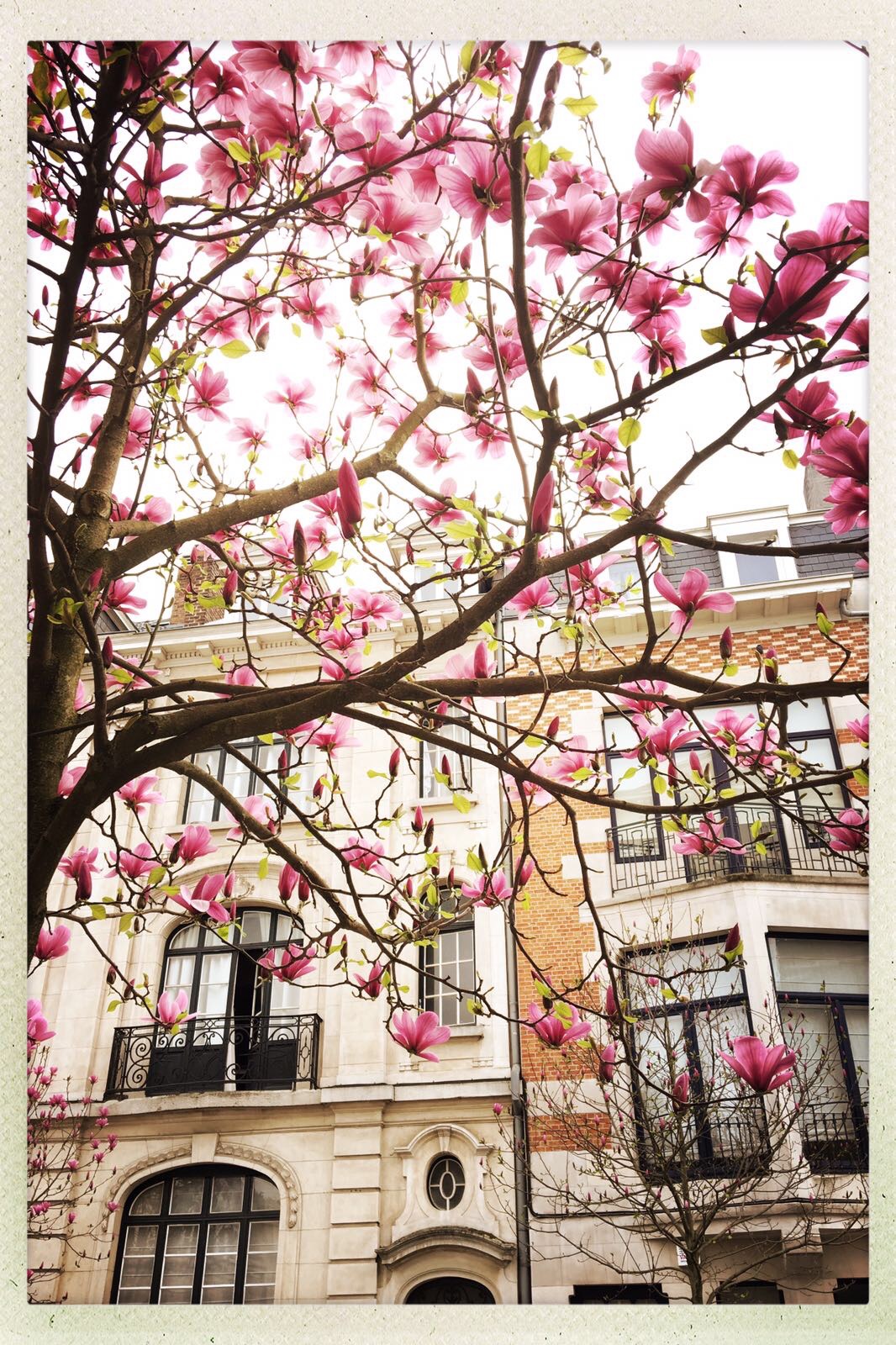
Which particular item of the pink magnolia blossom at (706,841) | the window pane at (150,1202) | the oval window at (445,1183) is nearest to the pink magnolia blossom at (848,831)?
the pink magnolia blossom at (706,841)

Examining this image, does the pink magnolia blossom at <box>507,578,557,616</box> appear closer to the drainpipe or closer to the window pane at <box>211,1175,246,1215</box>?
the drainpipe

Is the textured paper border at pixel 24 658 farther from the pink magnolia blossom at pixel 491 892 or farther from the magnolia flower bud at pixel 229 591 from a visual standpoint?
the pink magnolia blossom at pixel 491 892

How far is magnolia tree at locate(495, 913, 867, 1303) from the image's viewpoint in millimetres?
1531

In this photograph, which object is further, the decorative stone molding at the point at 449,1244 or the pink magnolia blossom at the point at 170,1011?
the decorative stone molding at the point at 449,1244

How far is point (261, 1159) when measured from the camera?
6.91 ft

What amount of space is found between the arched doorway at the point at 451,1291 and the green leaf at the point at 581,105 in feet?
5.97

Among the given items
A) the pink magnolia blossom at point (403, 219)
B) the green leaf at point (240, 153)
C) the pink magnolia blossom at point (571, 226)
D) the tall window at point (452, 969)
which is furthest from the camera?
the tall window at point (452, 969)

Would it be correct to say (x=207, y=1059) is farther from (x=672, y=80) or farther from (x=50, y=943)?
(x=672, y=80)

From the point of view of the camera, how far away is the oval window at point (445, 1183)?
2.17m

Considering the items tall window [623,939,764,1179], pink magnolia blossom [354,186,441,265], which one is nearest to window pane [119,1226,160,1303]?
tall window [623,939,764,1179]

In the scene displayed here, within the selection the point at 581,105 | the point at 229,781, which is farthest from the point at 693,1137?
the point at 229,781

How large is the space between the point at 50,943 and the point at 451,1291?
104 centimetres

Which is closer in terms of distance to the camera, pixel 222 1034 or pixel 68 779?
pixel 68 779

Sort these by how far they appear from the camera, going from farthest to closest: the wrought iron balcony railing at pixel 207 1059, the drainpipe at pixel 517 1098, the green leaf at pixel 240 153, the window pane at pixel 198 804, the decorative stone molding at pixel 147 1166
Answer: the window pane at pixel 198 804, the wrought iron balcony railing at pixel 207 1059, the decorative stone molding at pixel 147 1166, the drainpipe at pixel 517 1098, the green leaf at pixel 240 153
